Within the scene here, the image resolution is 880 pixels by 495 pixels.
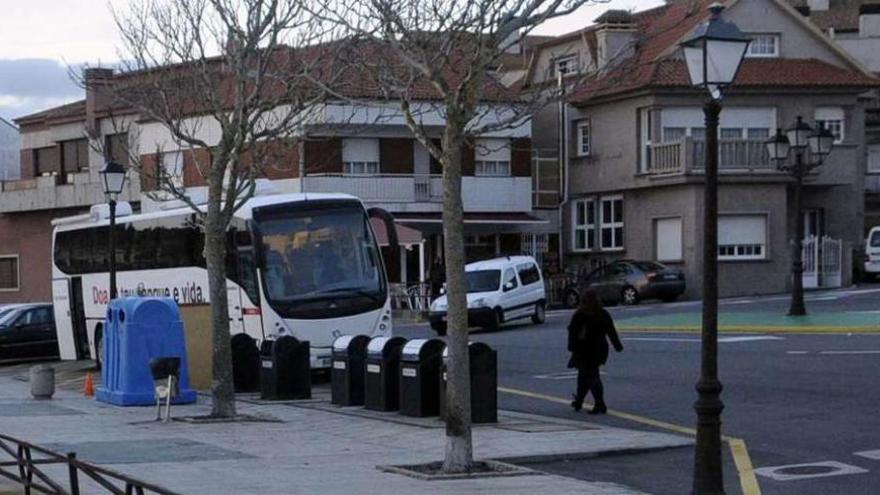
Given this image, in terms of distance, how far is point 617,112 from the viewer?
2126 inches

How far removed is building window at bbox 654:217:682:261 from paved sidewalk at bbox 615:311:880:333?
10.8 metres

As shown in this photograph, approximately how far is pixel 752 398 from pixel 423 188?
34148 mm

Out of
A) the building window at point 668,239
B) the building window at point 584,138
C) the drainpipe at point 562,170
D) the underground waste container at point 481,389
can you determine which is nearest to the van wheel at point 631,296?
the building window at point 668,239

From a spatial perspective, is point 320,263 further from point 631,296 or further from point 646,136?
point 646,136

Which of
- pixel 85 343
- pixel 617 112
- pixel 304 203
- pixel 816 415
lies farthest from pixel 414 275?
pixel 816 415

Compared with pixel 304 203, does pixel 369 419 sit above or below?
below

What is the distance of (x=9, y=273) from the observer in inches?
2579

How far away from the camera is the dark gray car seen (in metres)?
47.8

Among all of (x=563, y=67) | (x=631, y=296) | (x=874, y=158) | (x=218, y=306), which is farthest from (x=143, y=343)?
(x=874, y=158)

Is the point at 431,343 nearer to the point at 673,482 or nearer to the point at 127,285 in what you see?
the point at 673,482

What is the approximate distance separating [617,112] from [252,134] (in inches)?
1331

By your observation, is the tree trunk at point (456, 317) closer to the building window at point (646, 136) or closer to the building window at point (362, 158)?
Answer: the building window at point (646, 136)

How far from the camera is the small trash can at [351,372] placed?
23.1 m

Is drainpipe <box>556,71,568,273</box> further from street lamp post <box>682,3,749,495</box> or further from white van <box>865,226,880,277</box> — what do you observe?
street lamp post <box>682,3,749,495</box>
